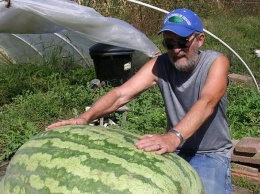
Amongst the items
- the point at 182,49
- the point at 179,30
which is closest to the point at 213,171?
the point at 182,49

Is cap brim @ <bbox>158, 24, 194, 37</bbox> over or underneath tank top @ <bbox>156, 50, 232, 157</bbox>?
over

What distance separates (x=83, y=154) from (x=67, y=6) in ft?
14.4

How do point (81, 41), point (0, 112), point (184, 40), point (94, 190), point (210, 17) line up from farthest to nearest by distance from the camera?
point (210, 17) < point (81, 41) < point (0, 112) < point (184, 40) < point (94, 190)

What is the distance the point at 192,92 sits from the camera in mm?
3512

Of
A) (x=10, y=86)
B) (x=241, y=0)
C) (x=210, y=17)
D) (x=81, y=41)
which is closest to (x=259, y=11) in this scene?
(x=241, y=0)

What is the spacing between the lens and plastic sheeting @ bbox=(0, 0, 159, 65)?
21.4 feet

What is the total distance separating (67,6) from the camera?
6.72m

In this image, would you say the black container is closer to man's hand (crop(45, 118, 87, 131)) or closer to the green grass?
the green grass

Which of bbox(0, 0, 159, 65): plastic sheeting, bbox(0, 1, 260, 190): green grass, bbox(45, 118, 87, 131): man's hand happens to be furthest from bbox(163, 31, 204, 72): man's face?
bbox(0, 0, 159, 65): plastic sheeting

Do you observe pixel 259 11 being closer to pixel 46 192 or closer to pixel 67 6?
pixel 67 6

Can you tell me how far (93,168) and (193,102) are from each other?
1189mm

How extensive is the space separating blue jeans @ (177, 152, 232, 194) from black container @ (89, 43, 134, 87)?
4.44m

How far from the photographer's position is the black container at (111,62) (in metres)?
7.82

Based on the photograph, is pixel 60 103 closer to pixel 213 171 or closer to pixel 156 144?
pixel 213 171
